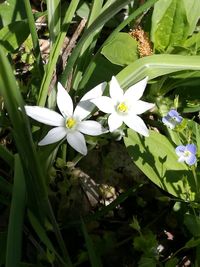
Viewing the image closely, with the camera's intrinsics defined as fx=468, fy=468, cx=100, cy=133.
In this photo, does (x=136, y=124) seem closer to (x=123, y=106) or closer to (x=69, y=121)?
(x=123, y=106)

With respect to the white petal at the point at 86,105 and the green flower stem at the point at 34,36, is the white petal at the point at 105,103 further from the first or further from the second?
the green flower stem at the point at 34,36

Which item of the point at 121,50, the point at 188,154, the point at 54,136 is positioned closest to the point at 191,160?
the point at 188,154

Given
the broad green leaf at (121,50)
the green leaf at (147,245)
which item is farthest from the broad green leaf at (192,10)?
the green leaf at (147,245)

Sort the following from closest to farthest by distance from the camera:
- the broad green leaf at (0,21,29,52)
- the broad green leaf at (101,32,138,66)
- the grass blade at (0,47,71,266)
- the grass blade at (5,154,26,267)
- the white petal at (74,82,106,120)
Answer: the grass blade at (0,47,71,266), the grass blade at (5,154,26,267), the white petal at (74,82,106,120), the broad green leaf at (101,32,138,66), the broad green leaf at (0,21,29,52)

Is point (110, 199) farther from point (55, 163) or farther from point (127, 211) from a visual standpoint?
point (55, 163)

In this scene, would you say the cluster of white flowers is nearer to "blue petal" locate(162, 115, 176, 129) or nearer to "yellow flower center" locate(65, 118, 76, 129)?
"yellow flower center" locate(65, 118, 76, 129)

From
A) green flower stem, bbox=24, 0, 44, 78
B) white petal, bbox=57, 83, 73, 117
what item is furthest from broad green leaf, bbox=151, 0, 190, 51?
white petal, bbox=57, 83, 73, 117
